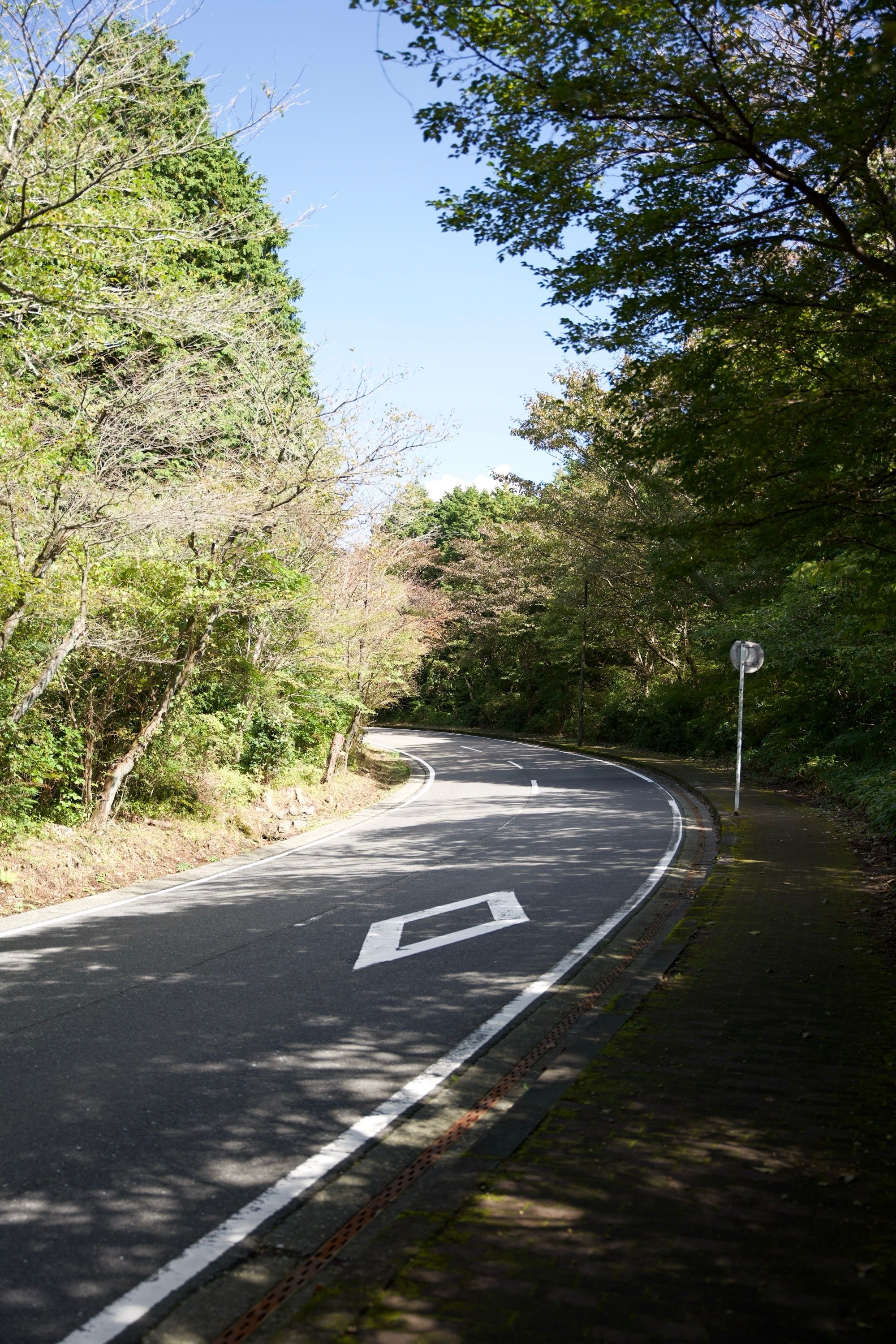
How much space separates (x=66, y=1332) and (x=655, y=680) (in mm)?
35549

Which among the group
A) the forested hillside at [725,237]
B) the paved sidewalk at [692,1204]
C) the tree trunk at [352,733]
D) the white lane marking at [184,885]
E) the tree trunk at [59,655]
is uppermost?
the forested hillside at [725,237]

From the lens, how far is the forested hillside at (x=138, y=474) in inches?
312

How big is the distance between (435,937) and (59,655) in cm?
576

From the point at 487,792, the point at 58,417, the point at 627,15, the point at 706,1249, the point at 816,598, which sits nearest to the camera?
the point at 706,1249

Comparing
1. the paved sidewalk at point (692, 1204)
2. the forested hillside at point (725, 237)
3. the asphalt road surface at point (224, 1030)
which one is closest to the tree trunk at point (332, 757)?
the asphalt road surface at point (224, 1030)

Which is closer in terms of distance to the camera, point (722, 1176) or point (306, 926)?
point (722, 1176)

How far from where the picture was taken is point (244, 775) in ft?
56.5

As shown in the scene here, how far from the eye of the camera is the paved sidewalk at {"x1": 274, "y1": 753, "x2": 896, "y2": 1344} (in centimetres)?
290

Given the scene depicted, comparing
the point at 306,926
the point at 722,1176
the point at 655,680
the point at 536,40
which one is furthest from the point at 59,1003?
the point at 655,680

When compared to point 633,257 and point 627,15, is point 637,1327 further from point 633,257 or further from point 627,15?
point 627,15

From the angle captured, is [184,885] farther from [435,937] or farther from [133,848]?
[435,937]

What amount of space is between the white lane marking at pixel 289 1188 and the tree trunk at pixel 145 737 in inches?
310

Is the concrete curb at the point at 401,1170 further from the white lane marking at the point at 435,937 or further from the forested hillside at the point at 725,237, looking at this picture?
the forested hillside at the point at 725,237

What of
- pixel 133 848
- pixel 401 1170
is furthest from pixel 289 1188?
pixel 133 848
